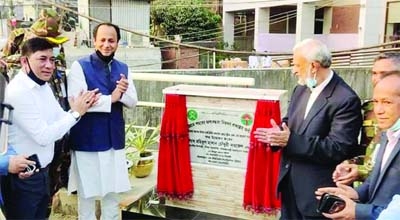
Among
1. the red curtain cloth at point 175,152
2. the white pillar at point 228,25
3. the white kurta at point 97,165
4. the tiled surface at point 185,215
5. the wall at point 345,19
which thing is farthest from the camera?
the white pillar at point 228,25

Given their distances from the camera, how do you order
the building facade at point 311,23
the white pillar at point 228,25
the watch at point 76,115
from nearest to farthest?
1. the watch at point 76,115
2. the building facade at point 311,23
3. the white pillar at point 228,25

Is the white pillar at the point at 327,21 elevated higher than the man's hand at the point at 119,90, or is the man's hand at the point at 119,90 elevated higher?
the white pillar at the point at 327,21

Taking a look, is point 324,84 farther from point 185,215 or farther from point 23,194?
point 23,194

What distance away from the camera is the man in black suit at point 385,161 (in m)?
1.40

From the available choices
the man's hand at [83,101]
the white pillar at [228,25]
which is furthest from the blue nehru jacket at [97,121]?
the white pillar at [228,25]

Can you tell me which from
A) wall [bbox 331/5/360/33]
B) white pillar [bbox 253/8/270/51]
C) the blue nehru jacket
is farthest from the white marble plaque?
white pillar [bbox 253/8/270/51]

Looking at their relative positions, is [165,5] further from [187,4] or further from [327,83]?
[327,83]

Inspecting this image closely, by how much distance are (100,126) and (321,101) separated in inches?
47.1

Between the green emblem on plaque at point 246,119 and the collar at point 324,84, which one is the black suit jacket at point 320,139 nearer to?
the collar at point 324,84

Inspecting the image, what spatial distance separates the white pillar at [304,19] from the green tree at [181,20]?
407 centimetres

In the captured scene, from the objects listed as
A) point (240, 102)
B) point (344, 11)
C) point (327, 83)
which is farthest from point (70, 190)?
point (344, 11)

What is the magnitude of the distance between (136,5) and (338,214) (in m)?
14.1

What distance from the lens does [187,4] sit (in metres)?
17.7

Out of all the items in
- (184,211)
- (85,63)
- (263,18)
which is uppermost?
(263,18)
